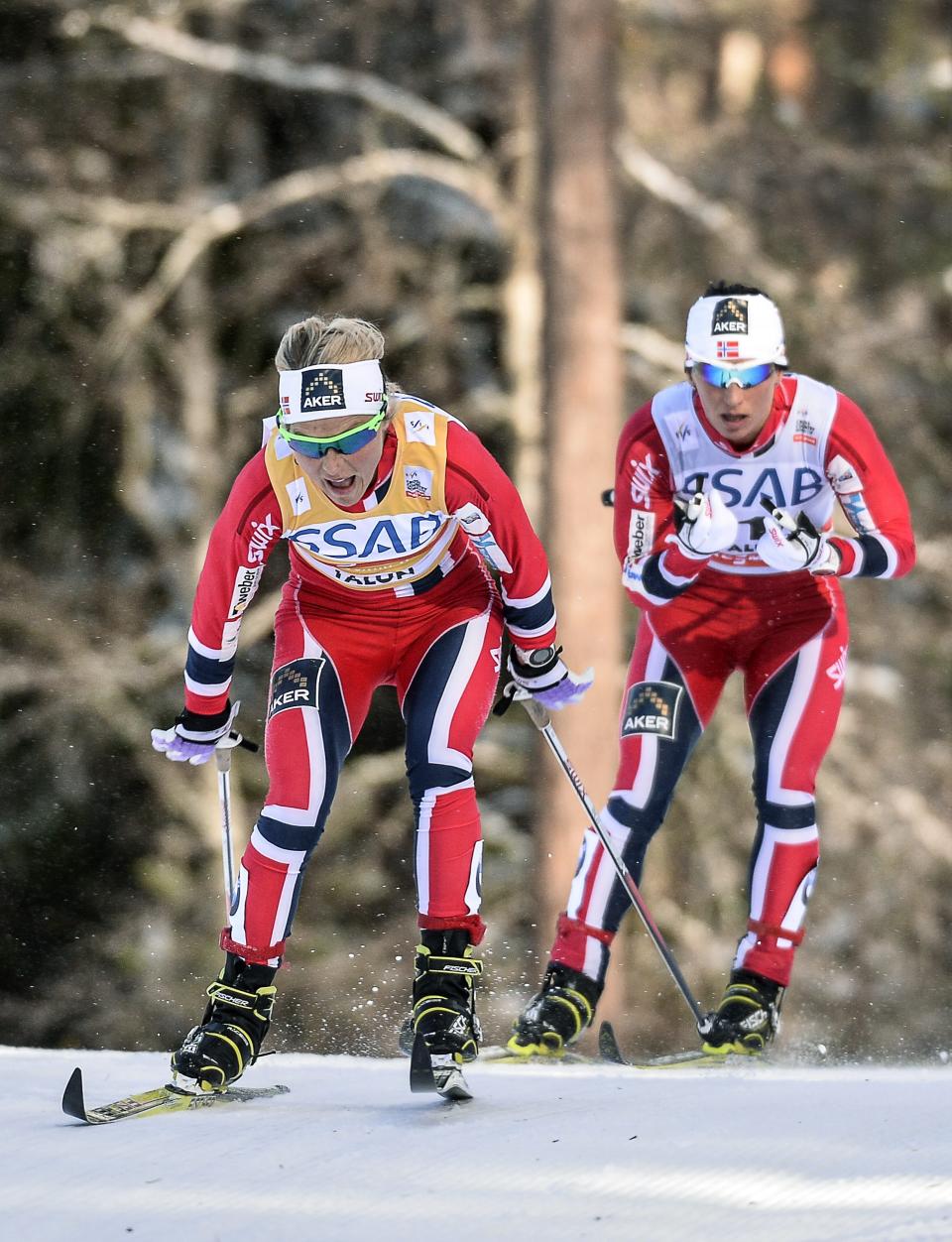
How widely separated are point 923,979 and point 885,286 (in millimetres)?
6055

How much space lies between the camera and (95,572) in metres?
15.7

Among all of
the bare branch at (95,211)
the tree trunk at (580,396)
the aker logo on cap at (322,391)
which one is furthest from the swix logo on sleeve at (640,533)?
the bare branch at (95,211)

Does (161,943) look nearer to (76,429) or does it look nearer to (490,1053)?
(76,429)

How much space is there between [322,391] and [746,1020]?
2.47 m

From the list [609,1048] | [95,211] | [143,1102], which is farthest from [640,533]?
[95,211]

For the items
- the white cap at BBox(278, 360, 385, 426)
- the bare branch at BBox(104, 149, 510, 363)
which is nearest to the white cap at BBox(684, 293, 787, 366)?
the white cap at BBox(278, 360, 385, 426)

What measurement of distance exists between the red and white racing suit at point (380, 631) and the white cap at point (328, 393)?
0.64 feet

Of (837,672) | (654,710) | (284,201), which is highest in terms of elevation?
(284,201)

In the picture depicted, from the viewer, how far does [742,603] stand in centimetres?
579

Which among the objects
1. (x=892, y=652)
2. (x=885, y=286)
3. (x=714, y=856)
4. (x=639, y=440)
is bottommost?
(x=714, y=856)

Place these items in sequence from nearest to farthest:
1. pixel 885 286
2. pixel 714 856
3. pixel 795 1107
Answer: pixel 795 1107
pixel 714 856
pixel 885 286

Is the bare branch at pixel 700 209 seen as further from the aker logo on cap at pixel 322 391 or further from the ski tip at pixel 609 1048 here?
the aker logo on cap at pixel 322 391

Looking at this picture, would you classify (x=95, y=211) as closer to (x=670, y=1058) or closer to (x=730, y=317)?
(x=730, y=317)

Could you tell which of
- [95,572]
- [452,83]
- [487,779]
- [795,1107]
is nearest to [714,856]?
[487,779]
